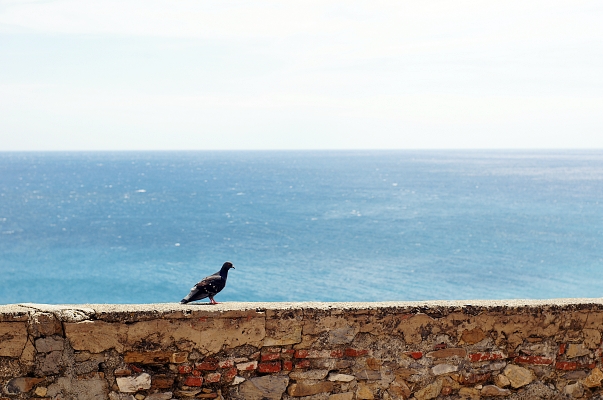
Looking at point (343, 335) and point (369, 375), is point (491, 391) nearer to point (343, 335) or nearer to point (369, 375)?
point (369, 375)

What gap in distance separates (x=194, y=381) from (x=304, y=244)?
45.9 m

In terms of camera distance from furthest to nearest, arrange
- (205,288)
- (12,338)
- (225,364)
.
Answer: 1. (205,288)
2. (225,364)
3. (12,338)

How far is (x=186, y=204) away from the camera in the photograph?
77.7 metres

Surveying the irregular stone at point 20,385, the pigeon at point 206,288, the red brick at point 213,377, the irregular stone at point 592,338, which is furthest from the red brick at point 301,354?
the irregular stone at point 592,338

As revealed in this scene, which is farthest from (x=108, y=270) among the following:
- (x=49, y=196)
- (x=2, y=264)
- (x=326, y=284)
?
(x=49, y=196)

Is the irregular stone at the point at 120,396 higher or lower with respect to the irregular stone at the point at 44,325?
lower

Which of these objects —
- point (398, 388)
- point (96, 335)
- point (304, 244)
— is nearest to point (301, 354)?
point (398, 388)

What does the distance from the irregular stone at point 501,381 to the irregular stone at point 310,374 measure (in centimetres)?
113

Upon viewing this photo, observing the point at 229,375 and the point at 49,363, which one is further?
the point at 229,375

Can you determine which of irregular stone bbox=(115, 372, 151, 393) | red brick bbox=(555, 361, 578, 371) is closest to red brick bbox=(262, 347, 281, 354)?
irregular stone bbox=(115, 372, 151, 393)

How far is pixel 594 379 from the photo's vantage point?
12.8 ft

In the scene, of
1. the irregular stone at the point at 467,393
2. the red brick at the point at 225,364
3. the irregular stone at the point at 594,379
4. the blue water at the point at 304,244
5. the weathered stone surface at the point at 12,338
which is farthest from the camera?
the blue water at the point at 304,244

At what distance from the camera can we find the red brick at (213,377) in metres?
3.56

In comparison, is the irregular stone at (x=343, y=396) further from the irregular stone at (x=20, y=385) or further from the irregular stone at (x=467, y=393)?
the irregular stone at (x=20, y=385)
